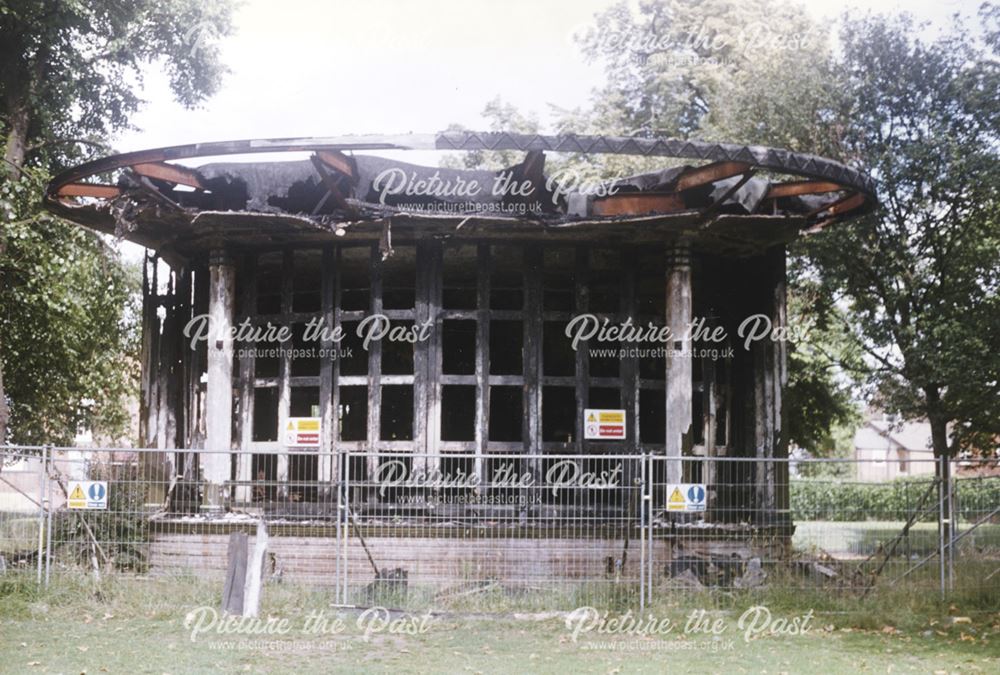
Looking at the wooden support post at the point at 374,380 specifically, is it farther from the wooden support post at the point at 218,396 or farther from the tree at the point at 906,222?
the tree at the point at 906,222

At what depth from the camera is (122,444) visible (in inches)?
1599

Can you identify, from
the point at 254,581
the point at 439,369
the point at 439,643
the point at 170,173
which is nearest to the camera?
the point at 439,643

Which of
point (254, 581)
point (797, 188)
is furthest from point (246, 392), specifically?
point (797, 188)

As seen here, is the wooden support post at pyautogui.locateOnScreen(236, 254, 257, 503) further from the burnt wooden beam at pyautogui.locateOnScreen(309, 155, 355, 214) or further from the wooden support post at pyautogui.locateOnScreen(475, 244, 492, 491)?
the wooden support post at pyautogui.locateOnScreen(475, 244, 492, 491)

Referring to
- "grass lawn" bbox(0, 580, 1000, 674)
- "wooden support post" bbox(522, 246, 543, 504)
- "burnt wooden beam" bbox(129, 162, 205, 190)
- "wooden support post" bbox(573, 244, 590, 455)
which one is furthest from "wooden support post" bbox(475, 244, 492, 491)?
"burnt wooden beam" bbox(129, 162, 205, 190)

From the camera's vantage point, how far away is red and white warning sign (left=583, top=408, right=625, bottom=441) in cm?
1376

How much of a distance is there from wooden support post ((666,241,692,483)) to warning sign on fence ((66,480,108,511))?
6925mm

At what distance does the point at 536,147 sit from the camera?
11.0m

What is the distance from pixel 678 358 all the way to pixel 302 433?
16.9ft

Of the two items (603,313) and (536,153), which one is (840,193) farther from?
(536,153)

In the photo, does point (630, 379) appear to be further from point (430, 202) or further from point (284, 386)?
point (284, 386)

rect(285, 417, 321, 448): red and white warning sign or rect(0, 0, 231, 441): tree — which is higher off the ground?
rect(0, 0, 231, 441): tree

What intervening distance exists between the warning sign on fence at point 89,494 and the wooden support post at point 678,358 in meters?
6.93

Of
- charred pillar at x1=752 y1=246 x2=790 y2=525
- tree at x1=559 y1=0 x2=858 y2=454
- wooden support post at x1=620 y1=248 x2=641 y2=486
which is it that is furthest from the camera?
tree at x1=559 y1=0 x2=858 y2=454
